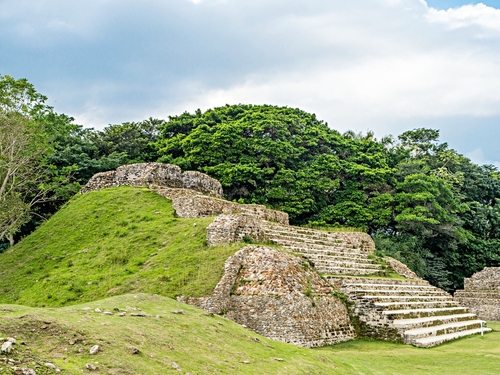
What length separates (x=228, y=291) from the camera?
12.6 metres

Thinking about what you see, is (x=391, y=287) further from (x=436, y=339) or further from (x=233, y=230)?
(x=233, y=230)

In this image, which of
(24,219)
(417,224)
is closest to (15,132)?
(24,219)

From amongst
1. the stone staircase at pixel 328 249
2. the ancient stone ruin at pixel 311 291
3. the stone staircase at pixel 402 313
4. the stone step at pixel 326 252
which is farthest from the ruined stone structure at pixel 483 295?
the stone step at pixel 326 252

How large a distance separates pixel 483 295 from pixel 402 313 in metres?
14.6

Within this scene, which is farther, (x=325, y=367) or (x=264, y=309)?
(x=264, y=309)

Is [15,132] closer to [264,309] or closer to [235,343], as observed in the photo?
[264,309]

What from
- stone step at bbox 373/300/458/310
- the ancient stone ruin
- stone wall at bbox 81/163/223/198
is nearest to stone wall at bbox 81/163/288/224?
stone wall at bbox 81/163/223/198

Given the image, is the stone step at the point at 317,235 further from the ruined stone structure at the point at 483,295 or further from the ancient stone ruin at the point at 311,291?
the ruined stone structure at the point at 483,295

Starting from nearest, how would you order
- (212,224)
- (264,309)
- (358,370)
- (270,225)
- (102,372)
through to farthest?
(102,372) → (358,370) → (264,309) → (212,224) → (270,225)

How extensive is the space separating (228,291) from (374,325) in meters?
4.54

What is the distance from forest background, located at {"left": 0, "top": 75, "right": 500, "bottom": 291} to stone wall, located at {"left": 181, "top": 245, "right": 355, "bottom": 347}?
38.7ft

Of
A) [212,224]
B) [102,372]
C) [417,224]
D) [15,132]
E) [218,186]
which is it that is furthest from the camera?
[417,224]

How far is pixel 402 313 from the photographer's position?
14.4m

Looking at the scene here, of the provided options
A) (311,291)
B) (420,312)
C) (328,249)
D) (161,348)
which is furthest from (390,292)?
(161,348)
